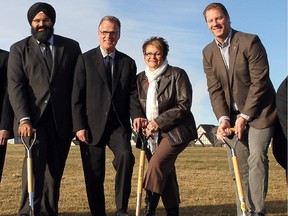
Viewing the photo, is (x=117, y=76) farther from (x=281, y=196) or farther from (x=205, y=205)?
(x=281, y=196)

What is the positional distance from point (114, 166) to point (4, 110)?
6.08ft

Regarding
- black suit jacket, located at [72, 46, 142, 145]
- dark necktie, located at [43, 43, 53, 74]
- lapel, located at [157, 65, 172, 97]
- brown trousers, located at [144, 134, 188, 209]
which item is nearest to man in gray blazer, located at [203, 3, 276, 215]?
lapel, located at [157, 65, 172, 97]

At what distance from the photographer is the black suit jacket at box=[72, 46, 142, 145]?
309 inches

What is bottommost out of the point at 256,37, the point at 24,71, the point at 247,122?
the point at 247,122

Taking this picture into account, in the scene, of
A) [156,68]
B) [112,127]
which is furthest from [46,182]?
[156,68]

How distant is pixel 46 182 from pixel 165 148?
1865 mm

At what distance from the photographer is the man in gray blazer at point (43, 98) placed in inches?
295

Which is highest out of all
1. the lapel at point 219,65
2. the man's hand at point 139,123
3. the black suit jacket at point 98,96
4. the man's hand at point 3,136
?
the lapel at point 219,65

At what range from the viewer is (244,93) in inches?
286

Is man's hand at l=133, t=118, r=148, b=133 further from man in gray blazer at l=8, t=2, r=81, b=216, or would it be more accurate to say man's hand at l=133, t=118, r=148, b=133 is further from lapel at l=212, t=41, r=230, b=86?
lapel at l=212, t=41, r=230, b=86

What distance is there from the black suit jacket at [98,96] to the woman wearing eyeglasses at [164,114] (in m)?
0.25

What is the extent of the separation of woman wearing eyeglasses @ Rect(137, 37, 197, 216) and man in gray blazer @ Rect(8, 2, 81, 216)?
1224 millimetres

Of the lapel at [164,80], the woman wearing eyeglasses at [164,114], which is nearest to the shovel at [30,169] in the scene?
the woman wearing eyeglasses at [164,114]

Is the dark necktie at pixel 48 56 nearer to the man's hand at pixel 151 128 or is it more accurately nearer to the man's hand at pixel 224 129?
the man's hand at pixel 151 128
